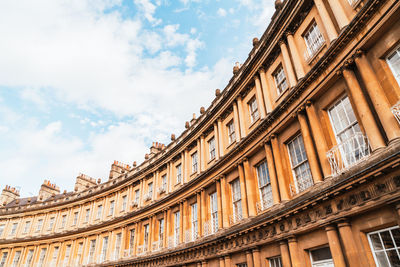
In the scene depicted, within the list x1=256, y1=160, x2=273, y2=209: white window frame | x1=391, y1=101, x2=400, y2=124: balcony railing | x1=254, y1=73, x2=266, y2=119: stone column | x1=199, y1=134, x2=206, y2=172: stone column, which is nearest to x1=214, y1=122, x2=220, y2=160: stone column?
x1=199, y1=134, x2=206, y2=172: stone column

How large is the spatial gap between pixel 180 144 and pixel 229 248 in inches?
363

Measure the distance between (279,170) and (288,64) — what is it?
440 cm

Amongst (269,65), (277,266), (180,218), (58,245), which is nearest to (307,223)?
(277,266)

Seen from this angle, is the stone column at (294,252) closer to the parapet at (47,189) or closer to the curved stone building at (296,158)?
the curved stone building at (296,158)

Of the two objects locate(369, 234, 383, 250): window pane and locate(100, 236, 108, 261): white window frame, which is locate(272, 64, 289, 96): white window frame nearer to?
locate(369, 234, 383, 250): window pane

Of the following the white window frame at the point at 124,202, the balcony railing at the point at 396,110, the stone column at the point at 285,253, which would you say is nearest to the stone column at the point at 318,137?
the balcony railing at the point at 396,110

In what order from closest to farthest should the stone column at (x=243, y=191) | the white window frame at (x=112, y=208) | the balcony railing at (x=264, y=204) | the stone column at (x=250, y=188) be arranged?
the balcony railing at (x=264, y=204) < the stone column at (x=250, y=188) < the stone column at (x=243, y=191) < the white window frame at (x=112, y=208)

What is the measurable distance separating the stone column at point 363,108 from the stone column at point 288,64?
2569mm

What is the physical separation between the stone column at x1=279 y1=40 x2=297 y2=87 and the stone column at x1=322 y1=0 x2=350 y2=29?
2.56 metres

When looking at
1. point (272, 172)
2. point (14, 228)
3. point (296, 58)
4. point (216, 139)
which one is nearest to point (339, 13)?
point (296, 58)

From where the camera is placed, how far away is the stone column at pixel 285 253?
9227 mm

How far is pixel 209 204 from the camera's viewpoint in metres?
15.8

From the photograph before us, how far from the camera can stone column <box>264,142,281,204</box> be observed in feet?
35.0

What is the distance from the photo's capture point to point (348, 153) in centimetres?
819
